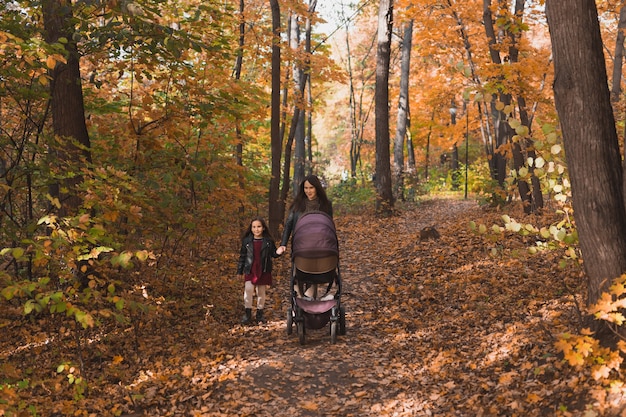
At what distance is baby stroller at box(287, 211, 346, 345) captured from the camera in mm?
7055

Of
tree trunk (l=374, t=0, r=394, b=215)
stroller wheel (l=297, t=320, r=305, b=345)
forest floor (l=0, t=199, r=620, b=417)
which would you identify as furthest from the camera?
tree trunk (l=374, t=0, r=394, b=215)

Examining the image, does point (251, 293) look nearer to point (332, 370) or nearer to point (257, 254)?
point (257, 254)

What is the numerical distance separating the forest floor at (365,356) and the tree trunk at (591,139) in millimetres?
813

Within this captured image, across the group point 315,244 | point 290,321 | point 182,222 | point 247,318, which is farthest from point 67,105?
point 290,321

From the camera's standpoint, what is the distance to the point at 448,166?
3684cm

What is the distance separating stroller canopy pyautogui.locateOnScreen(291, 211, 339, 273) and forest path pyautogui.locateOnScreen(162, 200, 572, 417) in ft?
3.71

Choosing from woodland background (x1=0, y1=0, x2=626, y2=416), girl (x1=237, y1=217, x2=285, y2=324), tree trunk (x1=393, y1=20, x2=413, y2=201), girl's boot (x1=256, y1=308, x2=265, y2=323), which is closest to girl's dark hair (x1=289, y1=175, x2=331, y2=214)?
girl (x1=237, y1=217, x2=285, y2=324)

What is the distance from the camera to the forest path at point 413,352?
543 cm

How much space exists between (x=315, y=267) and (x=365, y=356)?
51.7 inches

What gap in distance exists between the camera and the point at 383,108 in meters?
16.9

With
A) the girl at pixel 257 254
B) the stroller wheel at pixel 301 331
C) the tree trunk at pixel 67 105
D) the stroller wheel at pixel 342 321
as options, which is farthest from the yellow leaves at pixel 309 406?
the tree trunk at pixel 67 105

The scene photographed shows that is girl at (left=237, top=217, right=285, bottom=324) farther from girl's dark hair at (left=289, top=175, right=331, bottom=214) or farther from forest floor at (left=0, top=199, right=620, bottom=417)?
forest floor at (left=0, top=199, right=620, bottom=417)

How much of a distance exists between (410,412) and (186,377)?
105 inches

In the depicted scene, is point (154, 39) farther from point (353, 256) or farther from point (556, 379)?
point (353, 256)
